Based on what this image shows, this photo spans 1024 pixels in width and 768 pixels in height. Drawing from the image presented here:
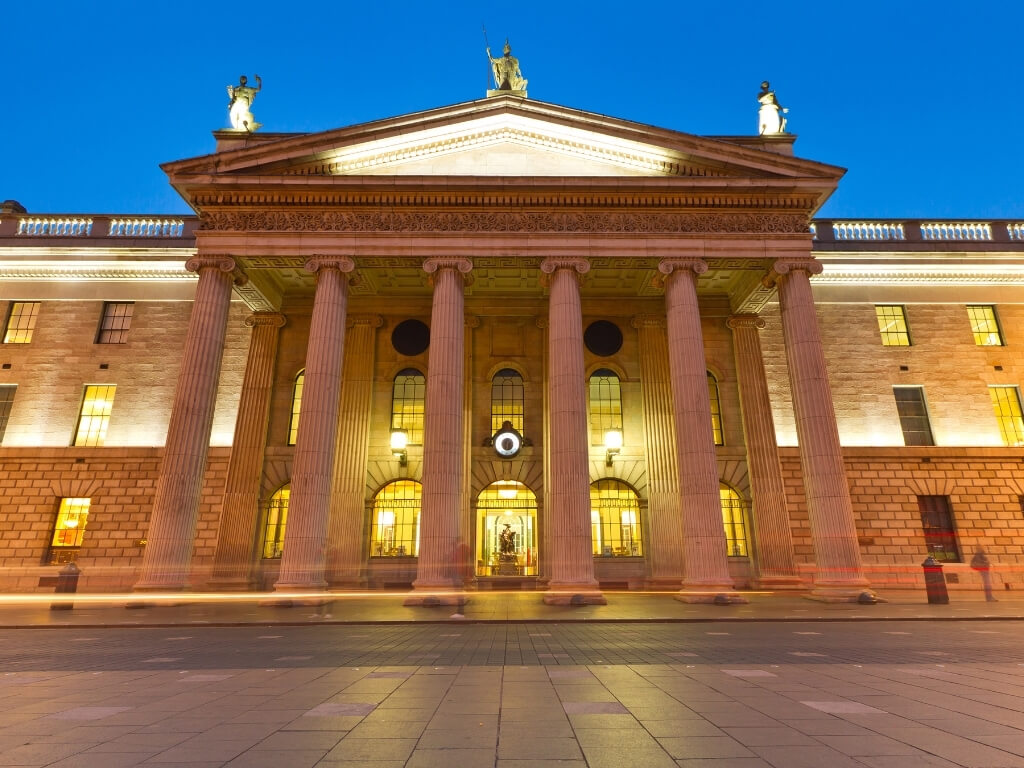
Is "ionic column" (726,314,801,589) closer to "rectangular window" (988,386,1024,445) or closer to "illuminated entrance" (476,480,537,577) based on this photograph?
"illuminated entrance" (476,480,537,577)

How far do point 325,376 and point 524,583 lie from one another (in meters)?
11.4

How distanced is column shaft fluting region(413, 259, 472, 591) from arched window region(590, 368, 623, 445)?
8007 millimetres

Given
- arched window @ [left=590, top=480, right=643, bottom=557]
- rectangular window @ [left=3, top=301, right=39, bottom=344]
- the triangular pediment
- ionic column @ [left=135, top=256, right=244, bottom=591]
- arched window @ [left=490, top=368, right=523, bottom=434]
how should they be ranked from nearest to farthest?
ionic column @ [left=135, top=256, right=244, bottom=591] → the triangular pediment → arched window @ [left=590, top=480, right=643, bottom=557] → arched window @ [left=490, top=368, right=523, bottom=434] → rectangular window @ [left=3, top=301, right=39, bottom=344]

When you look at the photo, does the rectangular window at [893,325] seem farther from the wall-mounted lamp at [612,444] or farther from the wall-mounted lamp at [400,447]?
the wall-mounted lamp at [400,447]

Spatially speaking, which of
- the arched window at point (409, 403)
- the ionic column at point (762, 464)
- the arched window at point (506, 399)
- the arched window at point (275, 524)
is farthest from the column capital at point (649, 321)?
the arched window at point (275, 524)

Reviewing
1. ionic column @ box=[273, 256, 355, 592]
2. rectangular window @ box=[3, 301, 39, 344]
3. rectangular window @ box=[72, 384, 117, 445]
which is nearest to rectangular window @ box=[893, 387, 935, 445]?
ionic column @ box=[273, 256, 355, 592]

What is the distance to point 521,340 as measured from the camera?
26906 mm

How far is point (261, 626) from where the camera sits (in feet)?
46.9

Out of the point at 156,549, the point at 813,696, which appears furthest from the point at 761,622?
the point at 156,549

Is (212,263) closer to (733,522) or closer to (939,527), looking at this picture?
(733,522)

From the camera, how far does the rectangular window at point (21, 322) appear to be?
26344mm

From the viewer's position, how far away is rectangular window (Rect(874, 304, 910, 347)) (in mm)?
26828

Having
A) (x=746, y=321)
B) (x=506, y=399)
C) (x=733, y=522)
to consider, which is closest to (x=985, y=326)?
(x=746, y=321)

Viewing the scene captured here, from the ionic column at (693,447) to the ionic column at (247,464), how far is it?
16312 mm
